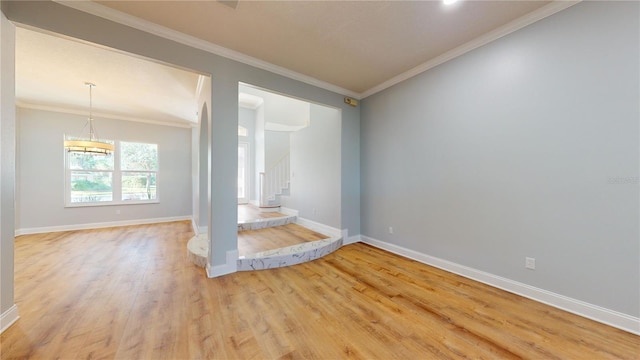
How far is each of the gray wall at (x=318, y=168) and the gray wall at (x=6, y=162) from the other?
3.79m

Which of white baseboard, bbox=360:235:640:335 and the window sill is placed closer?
white baseboard, bbox=360:235:640:335

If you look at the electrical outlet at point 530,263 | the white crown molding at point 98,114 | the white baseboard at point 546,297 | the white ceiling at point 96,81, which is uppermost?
the white ceiling at point 96,81

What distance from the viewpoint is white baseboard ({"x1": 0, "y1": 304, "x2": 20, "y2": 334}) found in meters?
1.74

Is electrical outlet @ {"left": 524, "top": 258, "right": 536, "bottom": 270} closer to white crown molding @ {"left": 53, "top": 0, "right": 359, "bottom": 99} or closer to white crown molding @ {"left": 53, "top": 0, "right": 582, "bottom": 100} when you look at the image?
white crown molding @ {"left": 53, "top": 0, "right": 582, "bottom": 100}

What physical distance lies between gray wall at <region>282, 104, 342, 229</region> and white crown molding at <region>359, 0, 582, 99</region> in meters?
1.41

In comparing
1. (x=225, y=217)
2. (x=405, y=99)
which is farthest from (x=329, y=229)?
(x=405, y=99)

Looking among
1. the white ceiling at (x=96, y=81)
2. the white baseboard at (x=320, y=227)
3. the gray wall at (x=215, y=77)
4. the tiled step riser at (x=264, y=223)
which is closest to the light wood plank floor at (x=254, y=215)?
the tiled step riser at (x=264, y=223)

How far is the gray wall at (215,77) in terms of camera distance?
1.99 meters

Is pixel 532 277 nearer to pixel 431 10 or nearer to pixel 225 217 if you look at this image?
pixel 431 10

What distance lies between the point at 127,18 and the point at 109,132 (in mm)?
4779

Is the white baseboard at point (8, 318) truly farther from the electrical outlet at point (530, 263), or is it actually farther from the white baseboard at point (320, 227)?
the electrical outlet at point (530, 263)

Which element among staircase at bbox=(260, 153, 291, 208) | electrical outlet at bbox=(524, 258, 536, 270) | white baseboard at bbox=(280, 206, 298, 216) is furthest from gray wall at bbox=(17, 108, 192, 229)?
electrical outlet at bbox=(524, 258, 536, 270)

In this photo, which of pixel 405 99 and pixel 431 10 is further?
pixel 405 99

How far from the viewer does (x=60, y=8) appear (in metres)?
2.01
